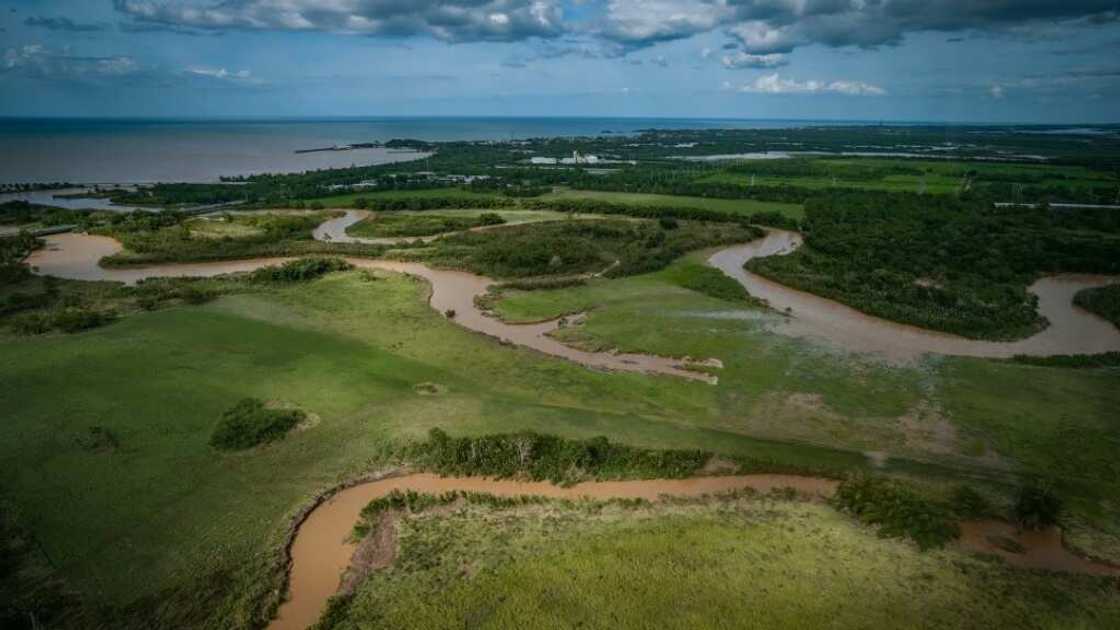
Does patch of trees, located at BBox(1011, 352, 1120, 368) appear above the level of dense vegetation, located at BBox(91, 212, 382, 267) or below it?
below

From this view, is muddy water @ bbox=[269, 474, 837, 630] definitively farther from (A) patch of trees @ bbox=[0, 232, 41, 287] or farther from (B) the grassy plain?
(A) patch of trees @ bbox=[0, 232, 41, 287]

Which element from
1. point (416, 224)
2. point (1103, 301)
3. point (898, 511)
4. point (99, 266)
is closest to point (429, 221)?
point (416, 224)

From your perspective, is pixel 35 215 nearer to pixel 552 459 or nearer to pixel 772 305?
pixel 552 459

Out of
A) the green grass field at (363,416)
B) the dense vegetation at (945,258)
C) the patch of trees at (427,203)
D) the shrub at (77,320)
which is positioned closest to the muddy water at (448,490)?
the green grass field at (363,416)

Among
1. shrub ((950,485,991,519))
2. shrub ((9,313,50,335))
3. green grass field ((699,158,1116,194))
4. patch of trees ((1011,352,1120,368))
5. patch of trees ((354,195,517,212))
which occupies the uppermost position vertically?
green grass field ((699,158,1116,194))

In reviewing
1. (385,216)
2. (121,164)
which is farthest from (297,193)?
(121,164)

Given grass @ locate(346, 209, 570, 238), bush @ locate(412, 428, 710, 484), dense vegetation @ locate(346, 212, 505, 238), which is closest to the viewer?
bush @ locate(412, 428, 710, 484)

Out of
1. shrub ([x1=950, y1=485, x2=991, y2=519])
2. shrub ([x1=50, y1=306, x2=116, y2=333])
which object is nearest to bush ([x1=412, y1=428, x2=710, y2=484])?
shrub ([x1=950, y1=485, x2=991, y2=519])
